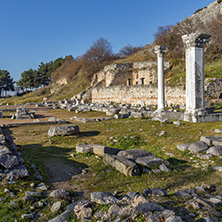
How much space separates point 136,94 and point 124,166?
82.0 feet

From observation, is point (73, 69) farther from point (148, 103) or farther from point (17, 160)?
point (17, 160)

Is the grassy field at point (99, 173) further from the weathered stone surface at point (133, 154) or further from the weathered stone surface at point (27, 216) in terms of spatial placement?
the weathered stone surface at point (133, 154)

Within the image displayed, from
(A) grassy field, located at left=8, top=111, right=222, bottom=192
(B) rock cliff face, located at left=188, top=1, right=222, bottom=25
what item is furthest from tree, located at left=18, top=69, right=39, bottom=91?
(A) grassy field, located at left=8, top=111, right=222, bottom=192

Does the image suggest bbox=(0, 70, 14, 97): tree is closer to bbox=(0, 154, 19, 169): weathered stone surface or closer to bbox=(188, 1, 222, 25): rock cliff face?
bbox=(188, 1, 222, 25): rock cliff face

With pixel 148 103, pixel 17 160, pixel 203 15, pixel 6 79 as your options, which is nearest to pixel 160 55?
pixel 148 103

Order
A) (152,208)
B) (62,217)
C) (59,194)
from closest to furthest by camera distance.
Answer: (152,208) → (62,217) → (59,194)

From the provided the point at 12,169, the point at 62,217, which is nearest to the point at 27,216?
the point at 62,217

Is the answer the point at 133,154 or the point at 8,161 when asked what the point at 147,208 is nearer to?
the point at 133,154

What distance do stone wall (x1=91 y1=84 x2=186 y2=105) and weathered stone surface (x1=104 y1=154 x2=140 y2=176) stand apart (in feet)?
62.6

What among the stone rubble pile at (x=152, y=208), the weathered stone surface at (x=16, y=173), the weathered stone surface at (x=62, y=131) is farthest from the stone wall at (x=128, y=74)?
the stone rubble pile at (x=152, y=208)

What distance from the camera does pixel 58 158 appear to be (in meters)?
7.31

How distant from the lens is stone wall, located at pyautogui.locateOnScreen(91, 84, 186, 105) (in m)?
24.4

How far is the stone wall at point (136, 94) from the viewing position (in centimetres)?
2442

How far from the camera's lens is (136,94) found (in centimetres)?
3003
